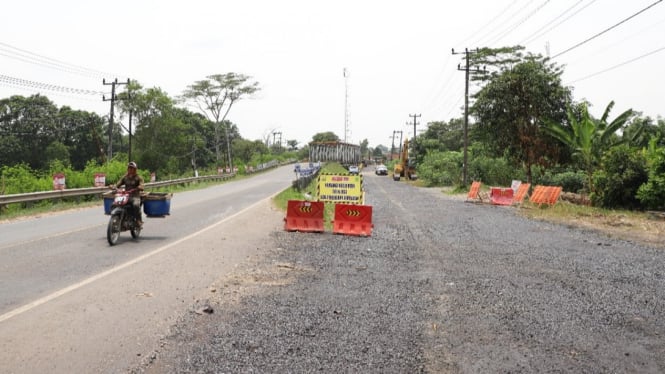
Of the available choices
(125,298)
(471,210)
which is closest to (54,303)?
(125,298)

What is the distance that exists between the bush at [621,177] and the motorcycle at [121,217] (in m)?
18.2

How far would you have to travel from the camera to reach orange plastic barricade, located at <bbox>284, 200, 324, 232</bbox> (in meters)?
14.9

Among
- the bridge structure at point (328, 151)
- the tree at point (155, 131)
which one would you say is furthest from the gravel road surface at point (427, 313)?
the tree at point (155, 131)

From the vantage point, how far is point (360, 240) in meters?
13.2

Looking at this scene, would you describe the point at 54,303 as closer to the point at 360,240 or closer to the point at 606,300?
the point at 606,300

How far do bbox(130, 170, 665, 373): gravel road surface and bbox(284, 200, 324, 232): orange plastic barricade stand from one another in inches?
109

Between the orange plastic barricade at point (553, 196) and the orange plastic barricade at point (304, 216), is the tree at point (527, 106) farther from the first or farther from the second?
the orange plastic barricade at point (304, 216)

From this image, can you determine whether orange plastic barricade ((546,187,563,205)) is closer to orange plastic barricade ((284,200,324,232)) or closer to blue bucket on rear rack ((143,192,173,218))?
orange plastic barricade ((284,200,324,232))

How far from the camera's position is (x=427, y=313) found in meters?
6.47

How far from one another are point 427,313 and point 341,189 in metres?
9.33

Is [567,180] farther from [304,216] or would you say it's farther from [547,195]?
[304,216]

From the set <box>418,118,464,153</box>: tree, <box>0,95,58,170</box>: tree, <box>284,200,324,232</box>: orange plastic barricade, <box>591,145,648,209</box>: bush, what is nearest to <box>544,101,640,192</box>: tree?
<box>591,145,648,209</box>: bush

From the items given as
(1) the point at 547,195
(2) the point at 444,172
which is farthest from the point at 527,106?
(2) the point at 444,172

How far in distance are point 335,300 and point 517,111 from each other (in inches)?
1107
